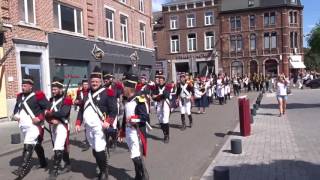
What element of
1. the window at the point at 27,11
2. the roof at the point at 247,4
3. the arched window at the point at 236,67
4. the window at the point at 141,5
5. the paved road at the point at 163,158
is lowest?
the paved road at the point at 163,158

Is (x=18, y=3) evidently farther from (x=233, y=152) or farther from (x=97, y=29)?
(x=233, y=152)

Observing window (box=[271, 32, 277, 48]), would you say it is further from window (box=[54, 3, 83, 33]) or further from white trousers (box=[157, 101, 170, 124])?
white trousers (box=[157, 101, 170, 124])

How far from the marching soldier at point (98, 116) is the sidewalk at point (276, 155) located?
1763 millimetres

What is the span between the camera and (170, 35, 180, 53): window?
62.8m

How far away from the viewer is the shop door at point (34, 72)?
20203 millimetres

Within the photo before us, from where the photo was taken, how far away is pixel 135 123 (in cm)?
754

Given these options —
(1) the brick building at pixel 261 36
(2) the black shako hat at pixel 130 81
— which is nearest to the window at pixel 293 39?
(1) the brick building at pixel 261 36

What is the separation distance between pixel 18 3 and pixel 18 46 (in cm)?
192

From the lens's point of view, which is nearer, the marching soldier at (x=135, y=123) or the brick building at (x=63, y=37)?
the marching soldier at (x=135, y=123)

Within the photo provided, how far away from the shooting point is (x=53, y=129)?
8.62 m

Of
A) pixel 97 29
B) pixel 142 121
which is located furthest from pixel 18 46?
pixel 142 121

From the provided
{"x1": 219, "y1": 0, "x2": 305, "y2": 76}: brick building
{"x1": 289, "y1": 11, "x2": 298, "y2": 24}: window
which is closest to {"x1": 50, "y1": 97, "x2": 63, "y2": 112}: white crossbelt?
{"x1": 219, "y1": 0, "x2": 305, "y2": 76}: brick building

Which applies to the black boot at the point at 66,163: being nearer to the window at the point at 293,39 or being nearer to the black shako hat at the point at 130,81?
the black shako hat at the point at 130,81

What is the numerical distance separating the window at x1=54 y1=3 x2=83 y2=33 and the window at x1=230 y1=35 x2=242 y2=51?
37.9 meters
